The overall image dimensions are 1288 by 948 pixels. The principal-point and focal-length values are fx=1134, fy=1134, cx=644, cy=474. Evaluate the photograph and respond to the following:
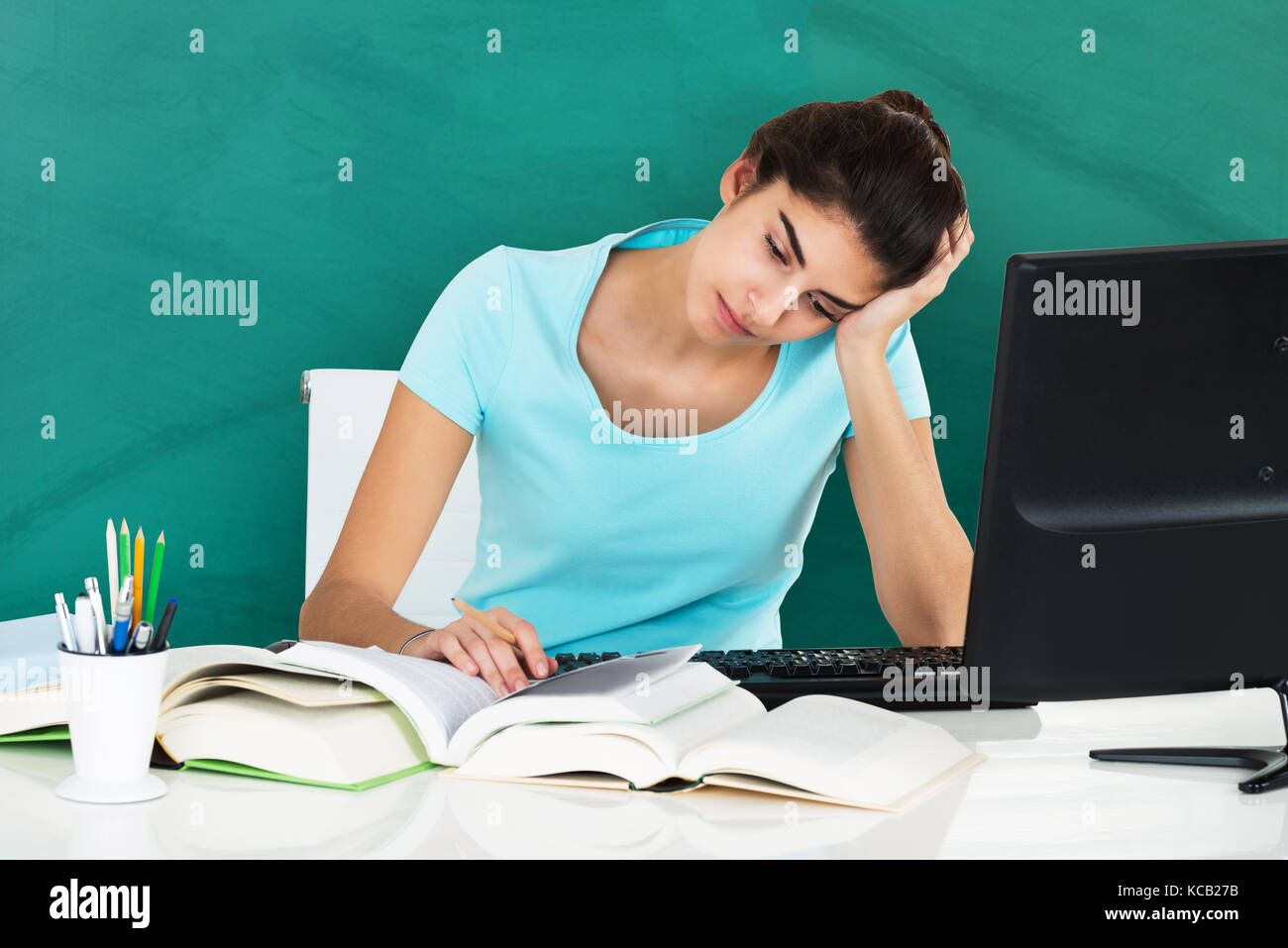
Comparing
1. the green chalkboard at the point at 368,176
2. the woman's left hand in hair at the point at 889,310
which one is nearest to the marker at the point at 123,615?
the woman's left hand in hair at the point at 889,310

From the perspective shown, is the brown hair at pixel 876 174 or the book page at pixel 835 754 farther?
the brown hair at pixel 876 174

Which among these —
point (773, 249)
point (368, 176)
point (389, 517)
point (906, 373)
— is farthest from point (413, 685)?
point (368, 176)

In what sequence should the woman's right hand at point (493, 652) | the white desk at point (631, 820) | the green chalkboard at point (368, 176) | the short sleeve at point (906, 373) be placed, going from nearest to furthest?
1. the white desk at point (631, 820)
2. the woman's right hand at point (493, 652)
3. the short sleeve at point (906, 373)
4. the green chalkboard at point (368, 176)

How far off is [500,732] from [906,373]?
961 millimetres

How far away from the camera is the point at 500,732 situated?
743 millimetres

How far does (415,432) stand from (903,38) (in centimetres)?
136

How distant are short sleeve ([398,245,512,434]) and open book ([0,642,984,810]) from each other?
654mm

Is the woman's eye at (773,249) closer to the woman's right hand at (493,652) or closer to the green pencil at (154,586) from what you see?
the woman's right hand at (493,652)

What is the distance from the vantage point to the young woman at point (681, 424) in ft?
4.32

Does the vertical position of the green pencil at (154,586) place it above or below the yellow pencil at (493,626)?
above

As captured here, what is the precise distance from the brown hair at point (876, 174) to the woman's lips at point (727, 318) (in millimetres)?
138

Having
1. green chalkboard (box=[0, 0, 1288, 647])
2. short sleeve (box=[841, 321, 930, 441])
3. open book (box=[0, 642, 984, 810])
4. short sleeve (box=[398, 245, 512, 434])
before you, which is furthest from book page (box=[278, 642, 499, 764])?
green chalkboard (box=[0, 0, 1288, 647])
